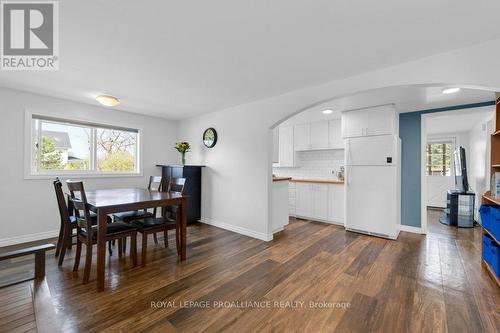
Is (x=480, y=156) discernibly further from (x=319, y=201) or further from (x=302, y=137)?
(x=302, y=137)

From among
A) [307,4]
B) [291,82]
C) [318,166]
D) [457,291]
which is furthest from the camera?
[318,166]

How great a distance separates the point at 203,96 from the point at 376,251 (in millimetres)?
3453

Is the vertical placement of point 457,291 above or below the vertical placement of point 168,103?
below

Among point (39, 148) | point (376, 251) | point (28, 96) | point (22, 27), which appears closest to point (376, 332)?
point (376, 251)

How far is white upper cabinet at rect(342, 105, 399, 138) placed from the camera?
3.54 m

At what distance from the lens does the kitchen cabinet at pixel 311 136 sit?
15.7 feet

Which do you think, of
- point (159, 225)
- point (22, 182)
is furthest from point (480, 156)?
point (22, 182)

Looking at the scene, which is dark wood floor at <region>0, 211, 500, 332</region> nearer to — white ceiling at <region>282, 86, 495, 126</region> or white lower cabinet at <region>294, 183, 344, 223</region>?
white lower cabinet at <region>294, 183, 344, 223</region>

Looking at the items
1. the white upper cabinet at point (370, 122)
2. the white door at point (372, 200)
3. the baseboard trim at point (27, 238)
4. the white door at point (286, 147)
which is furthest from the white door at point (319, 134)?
the baseboard trim at point (27, 238)

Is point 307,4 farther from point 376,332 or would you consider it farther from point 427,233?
point 427,233

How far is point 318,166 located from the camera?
16.9ft

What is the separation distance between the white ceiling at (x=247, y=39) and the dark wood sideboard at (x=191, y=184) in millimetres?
1808

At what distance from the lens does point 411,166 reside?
3953 millimetres

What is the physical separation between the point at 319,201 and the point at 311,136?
1498mm
